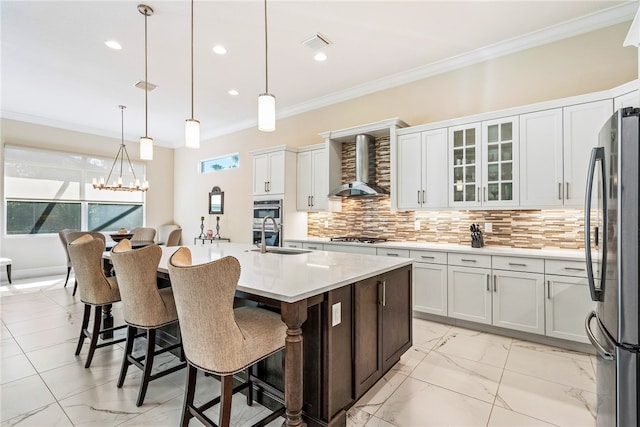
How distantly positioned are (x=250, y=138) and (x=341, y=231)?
290 centimetres

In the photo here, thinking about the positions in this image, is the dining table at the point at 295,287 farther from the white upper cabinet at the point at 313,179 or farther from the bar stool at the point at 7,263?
the bar stool at the point at 7,263

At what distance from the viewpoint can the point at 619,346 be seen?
1.34m

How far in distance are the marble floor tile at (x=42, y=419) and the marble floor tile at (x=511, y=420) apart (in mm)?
2568

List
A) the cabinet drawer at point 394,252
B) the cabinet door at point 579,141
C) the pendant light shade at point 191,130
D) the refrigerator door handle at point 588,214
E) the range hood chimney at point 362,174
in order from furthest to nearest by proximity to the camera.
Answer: the range hood chimney at point 362,174, the cabinet drawer at point 394,252, the cabinet door at point 579,141, the pendant light shade at point 191,130, the refrigerator door handle at point 588,214

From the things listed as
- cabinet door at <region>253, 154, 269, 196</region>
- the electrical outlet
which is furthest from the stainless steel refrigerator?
cabinet door at <region>253, 154, 269, 196</region>

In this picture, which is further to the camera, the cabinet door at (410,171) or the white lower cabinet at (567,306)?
the cabinet door at (410,171)

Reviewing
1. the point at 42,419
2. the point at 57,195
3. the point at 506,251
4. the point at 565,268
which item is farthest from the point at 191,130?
the point at 57,195

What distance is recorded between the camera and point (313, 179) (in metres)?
4.94

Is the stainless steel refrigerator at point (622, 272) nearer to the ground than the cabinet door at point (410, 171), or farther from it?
nearer to the ground

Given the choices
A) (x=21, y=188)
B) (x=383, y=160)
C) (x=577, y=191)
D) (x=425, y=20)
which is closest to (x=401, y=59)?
(x=425, y=20)

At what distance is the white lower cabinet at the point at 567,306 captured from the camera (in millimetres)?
2746

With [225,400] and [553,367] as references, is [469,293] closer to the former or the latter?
[553,367]

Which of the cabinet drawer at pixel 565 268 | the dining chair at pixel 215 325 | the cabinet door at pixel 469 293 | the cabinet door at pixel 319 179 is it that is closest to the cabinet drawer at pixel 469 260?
the cabinet door at pixel 469 293

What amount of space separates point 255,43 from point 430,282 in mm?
3401
